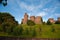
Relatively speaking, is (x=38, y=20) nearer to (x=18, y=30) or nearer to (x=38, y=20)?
(x=38, y=20)

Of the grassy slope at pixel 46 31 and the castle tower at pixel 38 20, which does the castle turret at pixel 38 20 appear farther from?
the grassy slope at pixel 46 31

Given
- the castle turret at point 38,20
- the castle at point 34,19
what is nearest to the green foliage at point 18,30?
the castle at point 34,19

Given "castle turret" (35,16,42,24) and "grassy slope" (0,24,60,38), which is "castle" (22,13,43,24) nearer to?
"castle turret" (35,16,42,24)

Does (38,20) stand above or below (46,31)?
above

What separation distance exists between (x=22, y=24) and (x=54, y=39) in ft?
3.89

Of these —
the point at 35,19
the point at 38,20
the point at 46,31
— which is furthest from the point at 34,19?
the point at 46,31

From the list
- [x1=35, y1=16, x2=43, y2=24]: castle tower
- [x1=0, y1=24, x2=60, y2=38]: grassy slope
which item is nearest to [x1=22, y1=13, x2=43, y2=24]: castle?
[x1=35, y1=16, x2=43, y2=24]: castle tower

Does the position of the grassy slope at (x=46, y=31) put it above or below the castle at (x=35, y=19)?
below

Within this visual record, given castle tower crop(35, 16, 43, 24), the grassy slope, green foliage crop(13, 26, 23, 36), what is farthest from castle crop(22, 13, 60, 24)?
green foliage crop(13, 26, 23, 36)

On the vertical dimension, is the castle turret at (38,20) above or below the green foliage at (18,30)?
above

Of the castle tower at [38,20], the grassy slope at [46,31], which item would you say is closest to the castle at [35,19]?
the castle tower at [38,20]

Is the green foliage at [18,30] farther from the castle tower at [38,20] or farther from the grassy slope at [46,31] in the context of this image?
the castle tower at [38,20]

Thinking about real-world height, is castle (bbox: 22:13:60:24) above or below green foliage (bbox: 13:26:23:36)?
above

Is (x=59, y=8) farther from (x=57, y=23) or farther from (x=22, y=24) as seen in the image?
(x=22, y=24)
